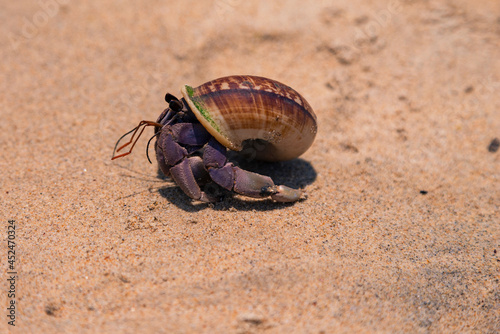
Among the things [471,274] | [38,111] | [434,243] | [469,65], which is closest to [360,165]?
[434,243]

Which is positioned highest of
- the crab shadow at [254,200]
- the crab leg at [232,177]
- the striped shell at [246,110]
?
the striped shell at [246,110]

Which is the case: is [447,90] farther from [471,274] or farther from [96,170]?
[96,170]

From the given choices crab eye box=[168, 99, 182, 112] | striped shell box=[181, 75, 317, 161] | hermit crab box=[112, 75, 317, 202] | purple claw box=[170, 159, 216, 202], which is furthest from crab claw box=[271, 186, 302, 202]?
crab eye box=[168, 99, 182, 112]

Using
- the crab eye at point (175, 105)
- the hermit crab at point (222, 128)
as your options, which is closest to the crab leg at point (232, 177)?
the hermit crab at point (222, 128)

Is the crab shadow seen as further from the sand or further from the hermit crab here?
the hermit crab

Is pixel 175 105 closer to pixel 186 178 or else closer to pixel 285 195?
pixel 186 178

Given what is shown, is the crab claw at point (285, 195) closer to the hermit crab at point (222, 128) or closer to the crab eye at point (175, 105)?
the hermit crab at point (222, 128)
